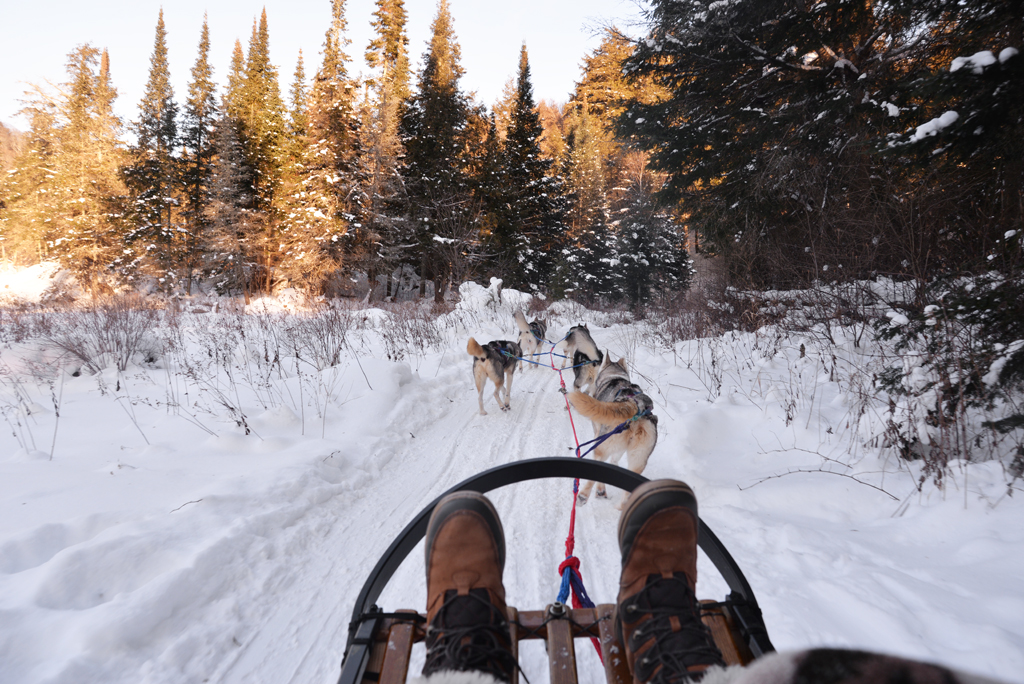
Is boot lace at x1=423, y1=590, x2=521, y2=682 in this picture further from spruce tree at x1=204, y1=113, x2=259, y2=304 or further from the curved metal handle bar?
spruce tree at x1=204, y1=113, x2=259, y2=304

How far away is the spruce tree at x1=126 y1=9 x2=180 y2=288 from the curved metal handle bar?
1275 inches

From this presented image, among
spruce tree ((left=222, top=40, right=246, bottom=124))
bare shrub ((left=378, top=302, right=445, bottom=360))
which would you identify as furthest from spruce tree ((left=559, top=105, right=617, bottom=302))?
spruce tree ((left=222, top=40, right=246, bottom=124))

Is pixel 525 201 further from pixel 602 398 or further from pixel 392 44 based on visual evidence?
pixel 602 398

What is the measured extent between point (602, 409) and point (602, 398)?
1.49 metres

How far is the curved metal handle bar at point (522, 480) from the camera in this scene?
1416 millimetres

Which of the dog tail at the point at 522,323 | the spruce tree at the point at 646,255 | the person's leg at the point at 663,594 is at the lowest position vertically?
the person's leg at the point at 663,594

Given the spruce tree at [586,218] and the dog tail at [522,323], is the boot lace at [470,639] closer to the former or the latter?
the dog tail at [522,323]

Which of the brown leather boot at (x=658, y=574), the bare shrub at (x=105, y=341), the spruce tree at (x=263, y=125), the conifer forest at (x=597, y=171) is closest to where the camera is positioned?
the brown leather boot at (x=658, y=574)

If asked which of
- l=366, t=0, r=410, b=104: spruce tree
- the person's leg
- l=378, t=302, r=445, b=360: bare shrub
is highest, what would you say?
l=366, t=0, r=410, b=104: spruce tree

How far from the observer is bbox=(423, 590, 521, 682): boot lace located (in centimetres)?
132

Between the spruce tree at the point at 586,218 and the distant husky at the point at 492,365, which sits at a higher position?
the spruce tree at the point at 586,218

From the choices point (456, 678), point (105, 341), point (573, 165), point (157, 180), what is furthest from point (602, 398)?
point (157, 180)

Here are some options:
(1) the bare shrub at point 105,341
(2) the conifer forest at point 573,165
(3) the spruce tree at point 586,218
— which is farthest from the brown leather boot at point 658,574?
(3) the spruce tree at point 586,218

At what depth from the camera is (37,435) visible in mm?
4027
